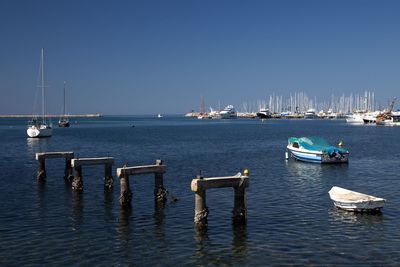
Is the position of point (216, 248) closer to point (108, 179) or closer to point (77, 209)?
point (77, 209)

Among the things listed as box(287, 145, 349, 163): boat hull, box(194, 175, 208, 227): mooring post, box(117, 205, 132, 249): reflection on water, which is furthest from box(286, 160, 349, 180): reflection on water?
box(194, 175, 208, 227): mooring post

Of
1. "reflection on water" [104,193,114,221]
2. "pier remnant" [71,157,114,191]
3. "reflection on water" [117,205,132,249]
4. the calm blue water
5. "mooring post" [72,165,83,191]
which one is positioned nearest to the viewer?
the calm blue water

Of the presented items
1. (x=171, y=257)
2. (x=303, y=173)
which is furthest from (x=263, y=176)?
(x=171, y=257)

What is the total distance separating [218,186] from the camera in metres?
25.2

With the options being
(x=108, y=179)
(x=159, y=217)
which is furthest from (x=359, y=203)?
(x=108, y=179)

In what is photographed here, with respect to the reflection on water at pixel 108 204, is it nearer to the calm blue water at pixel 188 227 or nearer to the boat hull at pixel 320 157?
the calm blue water at pixel 188 227

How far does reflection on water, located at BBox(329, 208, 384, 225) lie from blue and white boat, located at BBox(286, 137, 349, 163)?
27009 millimetres

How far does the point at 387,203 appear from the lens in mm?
32125

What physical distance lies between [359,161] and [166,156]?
27022mm

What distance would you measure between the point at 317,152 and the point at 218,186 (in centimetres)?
3436

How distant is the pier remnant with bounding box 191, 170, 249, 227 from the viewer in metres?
24.8

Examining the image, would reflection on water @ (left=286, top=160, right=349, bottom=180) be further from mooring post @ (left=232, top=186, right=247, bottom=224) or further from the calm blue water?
mooring post @ (left=232, top=186, right=247, bottom=224)

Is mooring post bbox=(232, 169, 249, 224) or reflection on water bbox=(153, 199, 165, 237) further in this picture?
mooring post bbox=(232, 169, 249, 224)

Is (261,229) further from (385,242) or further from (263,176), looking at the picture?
(263,176)
